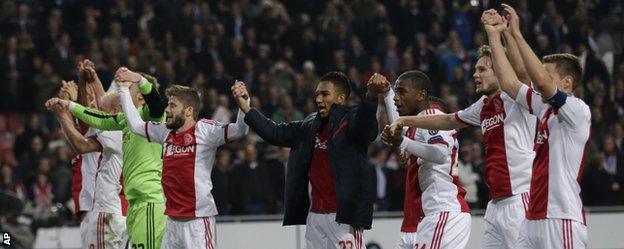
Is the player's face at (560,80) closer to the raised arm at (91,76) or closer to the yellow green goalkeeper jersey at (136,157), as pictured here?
the yellow green goalkeeper jersey at (136,157)

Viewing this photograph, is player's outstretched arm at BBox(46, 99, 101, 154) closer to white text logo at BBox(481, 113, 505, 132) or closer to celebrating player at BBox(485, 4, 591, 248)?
white text logo at BBox(481, 113, 505, 132)

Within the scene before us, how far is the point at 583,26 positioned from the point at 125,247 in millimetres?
12813

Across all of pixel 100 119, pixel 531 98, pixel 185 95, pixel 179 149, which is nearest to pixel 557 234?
pixel 531 98

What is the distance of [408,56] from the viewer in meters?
21.7

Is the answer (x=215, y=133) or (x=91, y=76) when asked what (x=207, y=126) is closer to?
(x=215, y=133)

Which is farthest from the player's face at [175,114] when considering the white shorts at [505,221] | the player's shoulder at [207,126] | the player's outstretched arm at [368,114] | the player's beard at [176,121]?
the white shorts at [505,221]

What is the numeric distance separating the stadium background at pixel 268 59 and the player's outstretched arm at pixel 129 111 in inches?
269

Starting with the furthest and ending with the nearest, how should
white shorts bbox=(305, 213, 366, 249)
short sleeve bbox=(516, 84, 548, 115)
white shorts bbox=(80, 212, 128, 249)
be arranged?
1. white shorts bbox=(80, 212, 128, 249)
2. white shorts bbox=(305, 213, 366, 249)
3. short sleeve bbox=(516, 84, 548, 115)

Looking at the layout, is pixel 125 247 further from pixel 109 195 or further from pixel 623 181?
pixel 623 181

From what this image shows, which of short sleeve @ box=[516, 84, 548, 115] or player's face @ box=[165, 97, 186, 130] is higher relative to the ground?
player's face @ box=[165, 97, 186, 130]

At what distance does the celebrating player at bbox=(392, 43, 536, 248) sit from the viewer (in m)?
9.59

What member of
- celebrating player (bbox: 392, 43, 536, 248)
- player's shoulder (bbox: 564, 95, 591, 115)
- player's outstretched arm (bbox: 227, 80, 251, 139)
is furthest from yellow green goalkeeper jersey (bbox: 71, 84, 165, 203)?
player's shoulder (bbox: 564, 95, 591, 115)

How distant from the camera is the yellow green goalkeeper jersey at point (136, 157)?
36.5ft

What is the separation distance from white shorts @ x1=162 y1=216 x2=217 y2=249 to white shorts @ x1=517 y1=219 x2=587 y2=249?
10.2 ft
